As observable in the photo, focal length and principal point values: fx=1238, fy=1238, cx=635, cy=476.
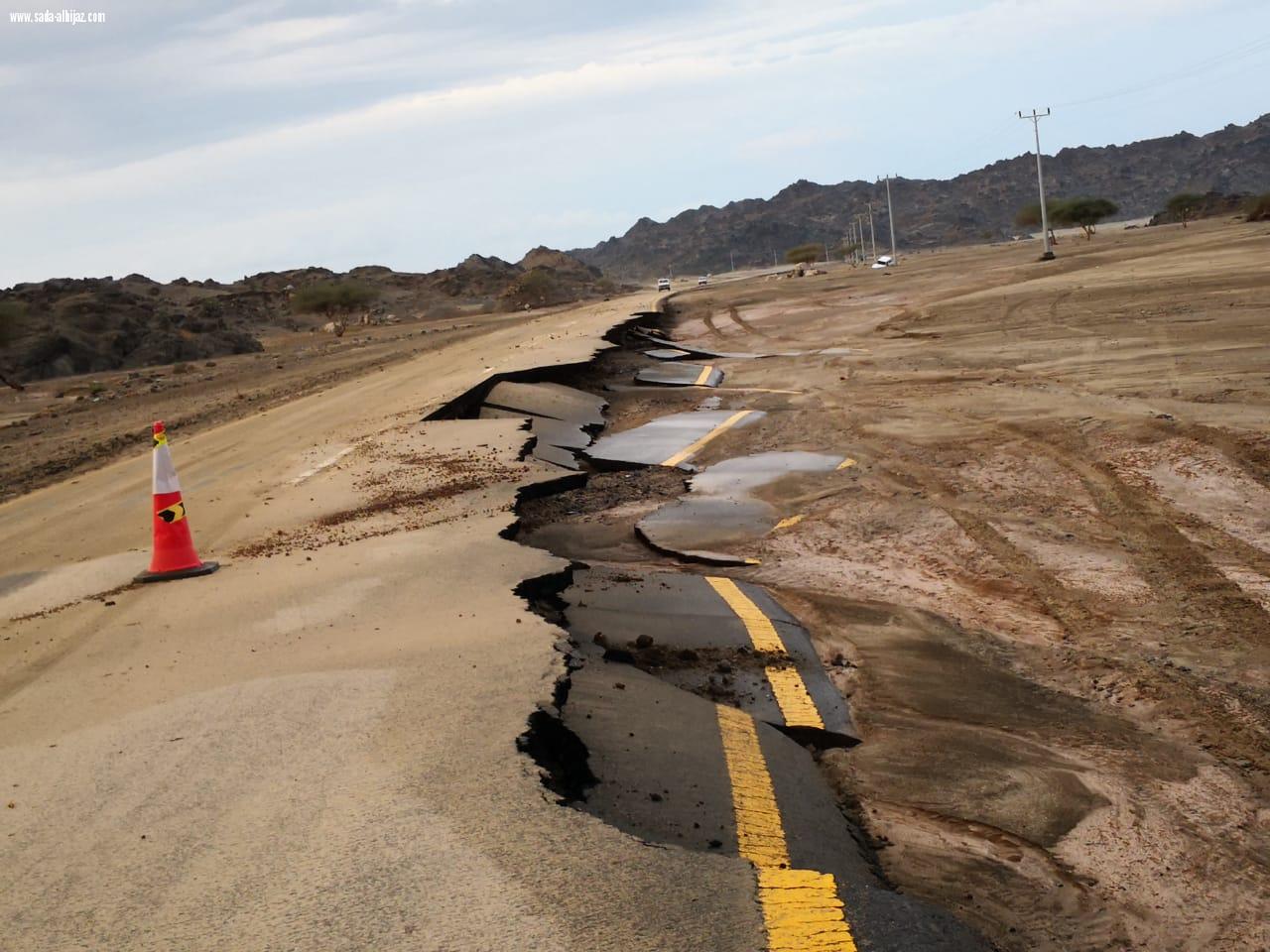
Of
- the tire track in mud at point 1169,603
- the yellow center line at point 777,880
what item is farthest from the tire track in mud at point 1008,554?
the yellow center line at point 777,880

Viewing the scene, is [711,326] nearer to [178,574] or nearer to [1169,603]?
[178,574]

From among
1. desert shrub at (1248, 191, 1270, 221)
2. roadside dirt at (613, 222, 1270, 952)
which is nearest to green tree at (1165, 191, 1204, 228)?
desert shrub at (1248, 191, 1270, 221)

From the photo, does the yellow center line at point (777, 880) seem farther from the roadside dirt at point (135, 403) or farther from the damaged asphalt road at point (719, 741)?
the roadside dirt at point (135, 403)

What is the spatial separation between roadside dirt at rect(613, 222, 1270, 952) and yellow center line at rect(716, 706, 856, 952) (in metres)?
0.33

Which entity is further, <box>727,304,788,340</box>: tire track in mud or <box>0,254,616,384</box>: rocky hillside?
<box>0,254,616,384</box>: rocky hillside

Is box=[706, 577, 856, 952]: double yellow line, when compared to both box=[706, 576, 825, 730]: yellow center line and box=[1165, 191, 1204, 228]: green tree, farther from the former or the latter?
box=[1165, 191, 1204, 228]: green tree

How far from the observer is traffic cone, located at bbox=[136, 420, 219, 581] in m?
7.28

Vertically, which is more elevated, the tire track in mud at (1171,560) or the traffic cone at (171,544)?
the traffic cone at (171,544)

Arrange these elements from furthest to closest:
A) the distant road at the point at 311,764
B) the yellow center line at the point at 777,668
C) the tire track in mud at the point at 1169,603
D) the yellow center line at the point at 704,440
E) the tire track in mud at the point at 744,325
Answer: the tire track in mud at the point at 744,325 < the yellow center line at the point at 704,440 < the yellow center line at the point at 777,668 < the tire track in mud at the point at 1169,603 < the distant road at the point at 311,764

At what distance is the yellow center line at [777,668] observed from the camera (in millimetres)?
4703

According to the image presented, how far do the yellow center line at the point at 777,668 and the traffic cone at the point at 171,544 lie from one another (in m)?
3.10

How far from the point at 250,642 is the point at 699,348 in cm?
1773

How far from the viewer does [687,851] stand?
127 inches

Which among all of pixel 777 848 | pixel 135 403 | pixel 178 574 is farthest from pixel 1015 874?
pixel 135 403
